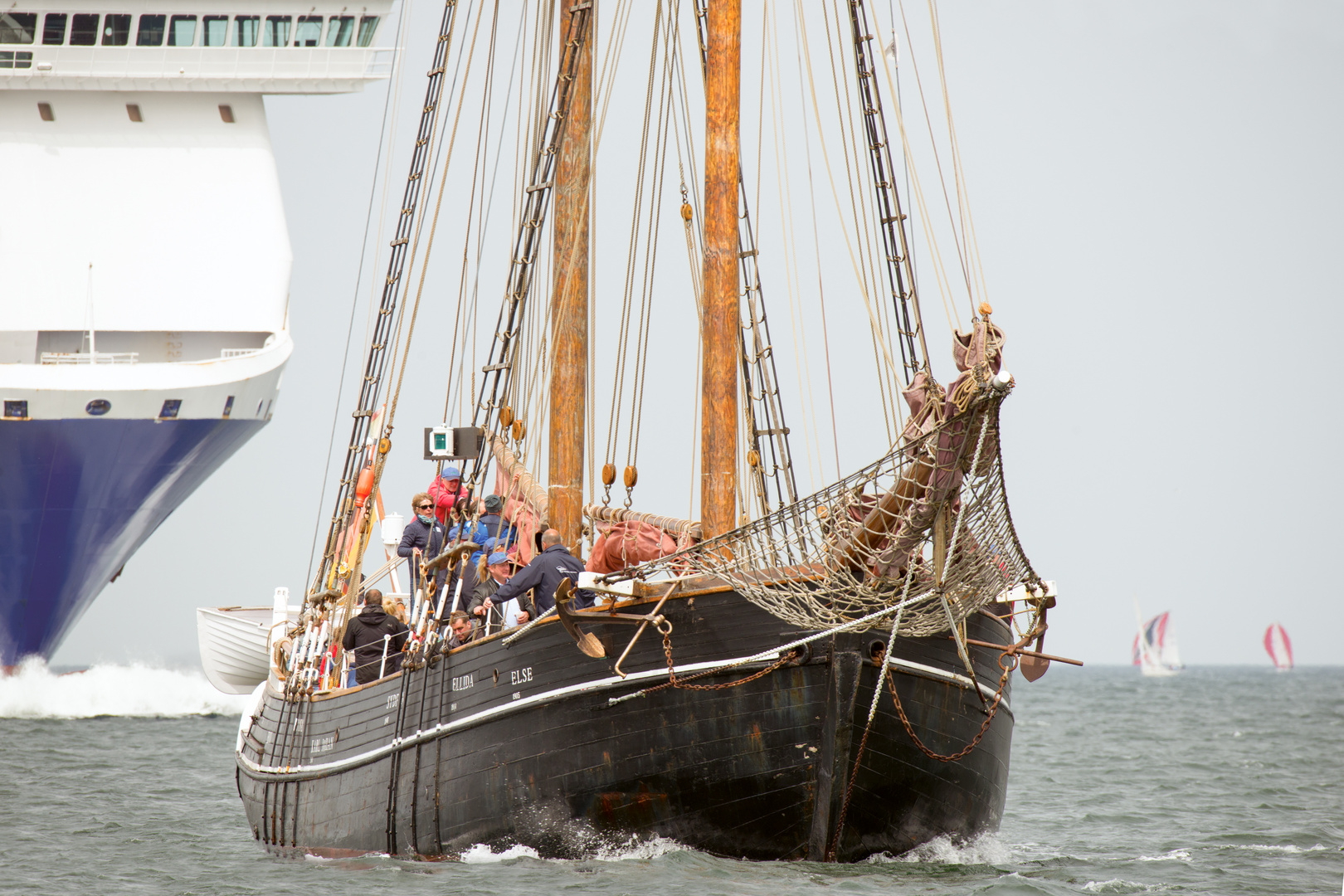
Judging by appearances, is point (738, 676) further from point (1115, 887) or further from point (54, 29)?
point (54, 29)

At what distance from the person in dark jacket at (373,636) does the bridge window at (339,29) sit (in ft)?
76.3

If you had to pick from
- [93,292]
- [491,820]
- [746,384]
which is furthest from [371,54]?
[491,820]

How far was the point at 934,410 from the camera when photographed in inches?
342

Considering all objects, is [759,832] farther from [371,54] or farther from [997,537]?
[371,54]

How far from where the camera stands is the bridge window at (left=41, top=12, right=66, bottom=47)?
31.0m

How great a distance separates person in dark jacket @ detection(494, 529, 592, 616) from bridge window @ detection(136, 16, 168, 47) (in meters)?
25.4

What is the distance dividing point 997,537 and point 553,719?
3.22m

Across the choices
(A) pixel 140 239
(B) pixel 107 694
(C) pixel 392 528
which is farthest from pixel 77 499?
(C) pixel 392 528

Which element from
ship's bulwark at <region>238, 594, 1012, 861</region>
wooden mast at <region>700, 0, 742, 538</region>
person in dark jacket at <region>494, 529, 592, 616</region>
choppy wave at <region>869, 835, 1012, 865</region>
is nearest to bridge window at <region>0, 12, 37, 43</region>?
wooden mast at <region>700, 0, 742, 538</region>

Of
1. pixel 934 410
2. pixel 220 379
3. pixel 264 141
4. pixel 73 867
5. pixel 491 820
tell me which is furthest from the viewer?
pixel 264 141

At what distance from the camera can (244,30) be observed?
3225cm

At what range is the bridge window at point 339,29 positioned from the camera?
32.7 m

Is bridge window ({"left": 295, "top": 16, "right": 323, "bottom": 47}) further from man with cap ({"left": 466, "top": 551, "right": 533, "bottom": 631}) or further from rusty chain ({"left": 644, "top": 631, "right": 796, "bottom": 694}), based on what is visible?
rusty chain ({"left": 644, "top": 631, "right": 796, "bottom": 694})

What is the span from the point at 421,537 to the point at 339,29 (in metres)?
22.5
